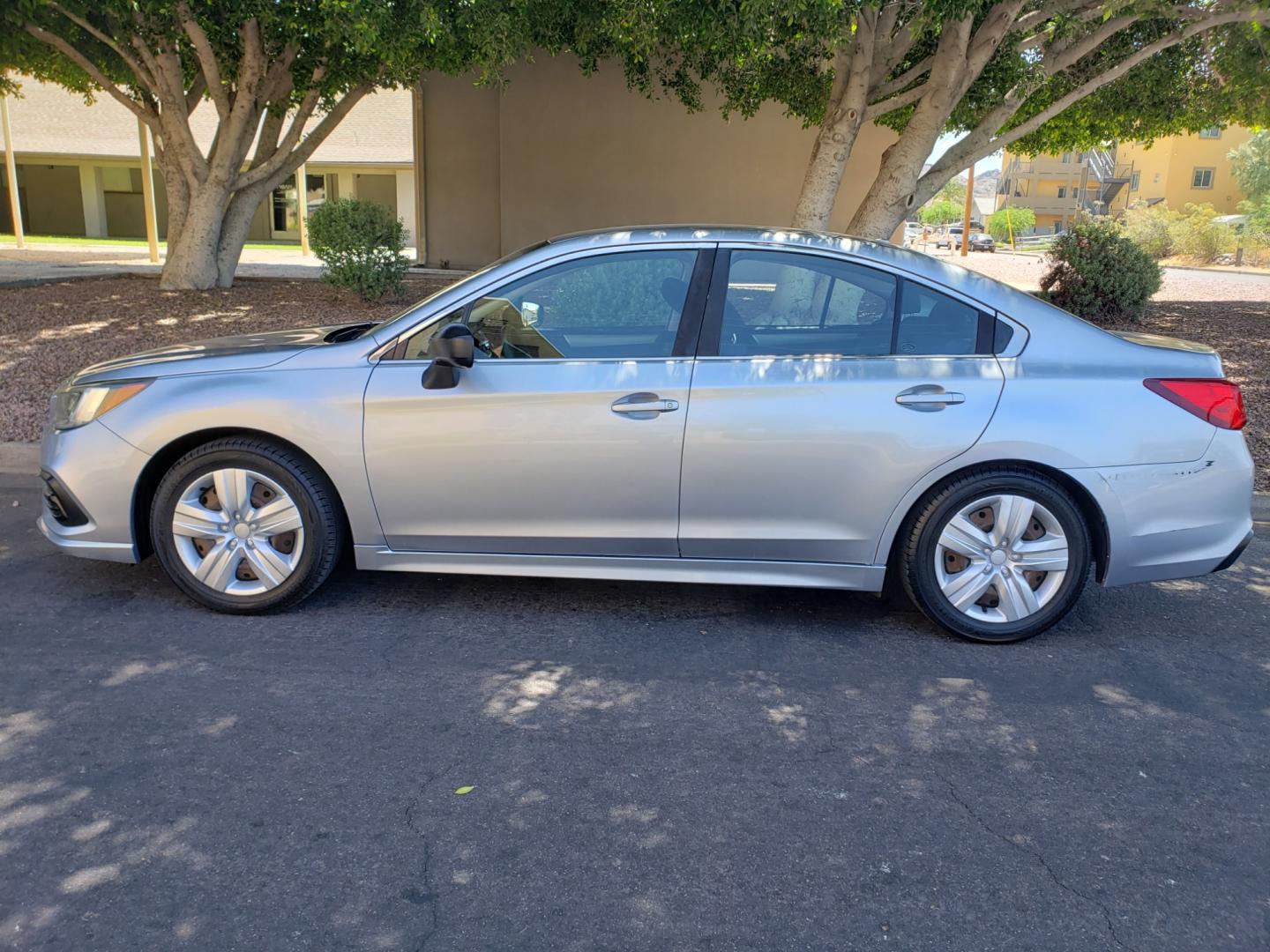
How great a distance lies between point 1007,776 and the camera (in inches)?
137

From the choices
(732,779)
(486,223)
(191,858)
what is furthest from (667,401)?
(486,223)

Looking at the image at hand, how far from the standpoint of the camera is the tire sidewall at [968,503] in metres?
4.36

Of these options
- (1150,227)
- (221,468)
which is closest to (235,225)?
(221,468)

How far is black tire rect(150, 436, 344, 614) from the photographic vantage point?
14.7 feet

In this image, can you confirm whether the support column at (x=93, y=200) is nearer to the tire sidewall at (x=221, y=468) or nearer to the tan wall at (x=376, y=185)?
the tan wall at (x=376, y=185)

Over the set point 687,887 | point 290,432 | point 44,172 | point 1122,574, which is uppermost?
point 44,172

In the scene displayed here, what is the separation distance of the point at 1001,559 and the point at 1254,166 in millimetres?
57187

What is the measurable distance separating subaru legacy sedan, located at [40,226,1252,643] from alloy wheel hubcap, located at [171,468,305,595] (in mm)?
12

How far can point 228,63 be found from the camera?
12.8m

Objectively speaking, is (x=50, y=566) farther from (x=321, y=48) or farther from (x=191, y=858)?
(x=321, y=48)

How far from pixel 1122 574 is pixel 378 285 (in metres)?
10.0

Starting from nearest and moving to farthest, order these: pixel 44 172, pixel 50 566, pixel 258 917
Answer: pixel 258 917 → pixel 50 566 → pixel 44 172

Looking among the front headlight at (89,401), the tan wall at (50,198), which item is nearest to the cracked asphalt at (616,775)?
the front headlight at (89,401)

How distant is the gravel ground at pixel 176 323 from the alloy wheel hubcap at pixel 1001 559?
3431 millimetres
